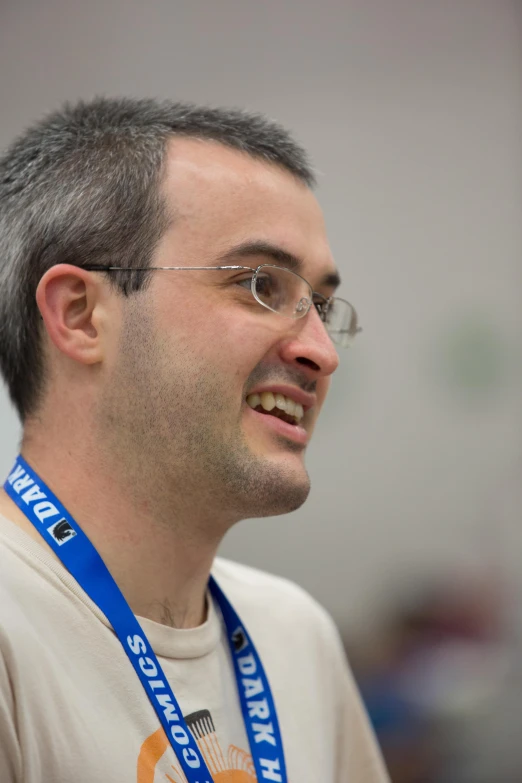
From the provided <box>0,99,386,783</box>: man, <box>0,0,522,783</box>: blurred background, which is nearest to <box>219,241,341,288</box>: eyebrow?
<box>0,99,386,783</box>: man

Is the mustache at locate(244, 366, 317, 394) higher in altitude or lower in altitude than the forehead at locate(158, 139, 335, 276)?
lower

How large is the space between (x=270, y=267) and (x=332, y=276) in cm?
16

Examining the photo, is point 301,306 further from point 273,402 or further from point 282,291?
point 273,402

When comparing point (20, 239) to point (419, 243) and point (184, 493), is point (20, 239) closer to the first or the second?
point (184, 493)

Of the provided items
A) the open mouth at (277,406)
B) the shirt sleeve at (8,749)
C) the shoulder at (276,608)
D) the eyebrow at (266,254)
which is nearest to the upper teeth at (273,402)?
the open mouth at (277,406)

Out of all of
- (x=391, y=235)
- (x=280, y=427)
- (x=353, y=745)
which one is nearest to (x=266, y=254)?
(x=280, y=427)

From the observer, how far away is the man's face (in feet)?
4.03

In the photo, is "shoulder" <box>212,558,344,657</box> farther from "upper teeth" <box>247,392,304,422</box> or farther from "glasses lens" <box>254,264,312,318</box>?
"glasses lens" <box>254,264,312,318</box>

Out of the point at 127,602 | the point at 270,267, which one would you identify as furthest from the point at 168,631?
the point at 270,267

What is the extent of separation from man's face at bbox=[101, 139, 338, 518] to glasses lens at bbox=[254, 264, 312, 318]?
2 centimetres

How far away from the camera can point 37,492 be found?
4.00ft

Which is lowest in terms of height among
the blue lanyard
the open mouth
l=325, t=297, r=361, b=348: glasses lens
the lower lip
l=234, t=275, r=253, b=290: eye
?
the blue lanyard

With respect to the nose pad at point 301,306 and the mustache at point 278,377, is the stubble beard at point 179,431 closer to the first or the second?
the mustache at point 278,377

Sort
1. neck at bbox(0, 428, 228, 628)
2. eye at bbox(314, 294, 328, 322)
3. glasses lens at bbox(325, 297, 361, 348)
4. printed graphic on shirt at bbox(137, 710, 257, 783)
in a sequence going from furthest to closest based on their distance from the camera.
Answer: glasses lens at bbox(325, 297, 361, 348), eye at bbox(314, 294, 328, 322), neck at bbox(0, 428, 228, 628), printed graphic on shirt at bbox(137, 710, 257, 783)
